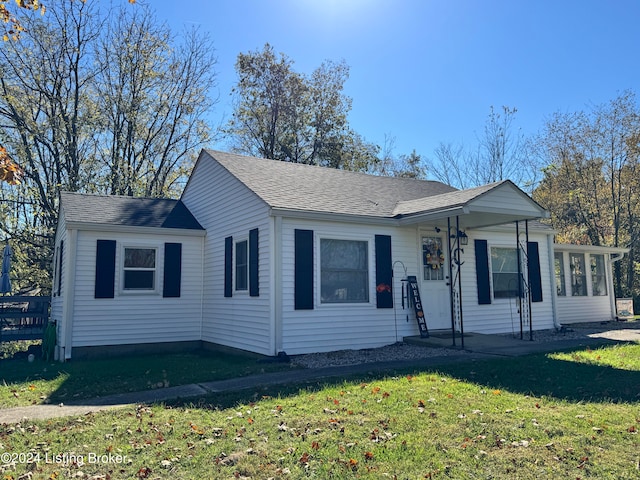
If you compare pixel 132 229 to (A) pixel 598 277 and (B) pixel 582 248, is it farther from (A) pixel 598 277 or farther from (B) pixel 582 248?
(A) pixel 598 277

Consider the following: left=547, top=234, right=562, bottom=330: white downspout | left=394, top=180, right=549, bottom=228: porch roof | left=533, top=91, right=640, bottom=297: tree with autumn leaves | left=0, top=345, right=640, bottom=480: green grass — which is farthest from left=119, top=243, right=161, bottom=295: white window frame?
left=533, top=91, right=640, bottom=297: tree with autumn leaves

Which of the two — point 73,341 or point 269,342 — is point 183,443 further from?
point 73,341

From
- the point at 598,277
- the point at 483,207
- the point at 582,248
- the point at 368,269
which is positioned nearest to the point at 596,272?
the point at 598,277

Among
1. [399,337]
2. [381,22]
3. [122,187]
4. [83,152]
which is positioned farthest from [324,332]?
[83,152]

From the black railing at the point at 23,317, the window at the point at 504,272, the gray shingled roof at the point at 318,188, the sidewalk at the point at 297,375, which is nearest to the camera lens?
the sidewalk at the point at 297,375

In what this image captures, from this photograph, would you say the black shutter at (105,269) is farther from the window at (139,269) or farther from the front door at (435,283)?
the front door at (435,283)

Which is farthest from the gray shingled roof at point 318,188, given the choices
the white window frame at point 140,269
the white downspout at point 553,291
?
the white downspout at point 553,291

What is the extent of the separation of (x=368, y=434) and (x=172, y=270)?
8731 millimetres

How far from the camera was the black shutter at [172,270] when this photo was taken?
1217 centimetres

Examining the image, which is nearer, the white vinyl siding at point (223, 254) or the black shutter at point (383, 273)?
the white vinyl siding at point (223, 254)

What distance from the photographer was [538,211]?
10695 mm

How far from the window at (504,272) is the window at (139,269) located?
28.6 ft

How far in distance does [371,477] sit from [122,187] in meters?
20.0

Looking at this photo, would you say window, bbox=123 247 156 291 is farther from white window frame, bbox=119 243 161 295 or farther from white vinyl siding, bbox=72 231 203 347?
white vinyl siding, bbox=72 231 203 347
